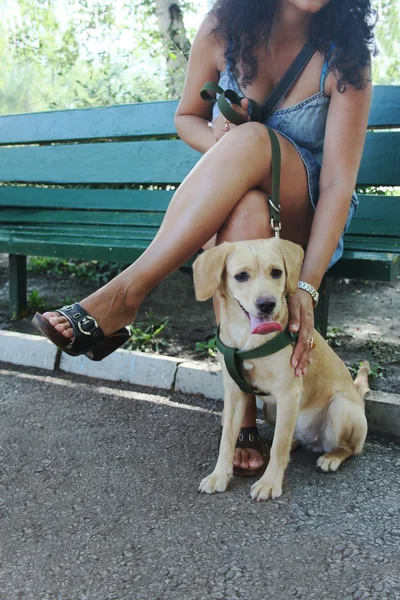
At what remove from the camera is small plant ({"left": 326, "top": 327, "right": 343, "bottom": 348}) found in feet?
11.9

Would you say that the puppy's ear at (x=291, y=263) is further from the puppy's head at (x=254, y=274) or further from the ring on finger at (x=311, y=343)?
the ring on finger at (x=311, y=343)

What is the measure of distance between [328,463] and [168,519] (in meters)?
0.71

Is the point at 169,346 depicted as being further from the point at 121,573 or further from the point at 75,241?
the point at 121,573

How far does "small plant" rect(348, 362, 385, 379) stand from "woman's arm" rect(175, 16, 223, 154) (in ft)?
4.46

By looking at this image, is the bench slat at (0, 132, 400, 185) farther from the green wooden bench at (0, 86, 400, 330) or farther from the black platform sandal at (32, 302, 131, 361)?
the black platform sandal at (32, 302, 131, 361)

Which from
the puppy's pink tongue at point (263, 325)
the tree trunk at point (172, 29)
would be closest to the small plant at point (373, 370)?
the puppy's pink tongue at point (263, 325)

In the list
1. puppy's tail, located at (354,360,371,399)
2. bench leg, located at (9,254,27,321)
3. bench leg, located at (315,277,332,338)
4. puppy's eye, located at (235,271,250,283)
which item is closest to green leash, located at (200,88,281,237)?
puppy's eye, located at (235,271,250,283)

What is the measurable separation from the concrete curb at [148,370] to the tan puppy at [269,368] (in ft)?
1.12

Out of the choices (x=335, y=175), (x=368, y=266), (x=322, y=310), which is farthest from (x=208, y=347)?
(x=335, y=175)

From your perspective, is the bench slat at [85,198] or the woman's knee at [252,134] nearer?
the woman's knee at [252,134]

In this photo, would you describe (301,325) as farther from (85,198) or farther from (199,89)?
(85,198)

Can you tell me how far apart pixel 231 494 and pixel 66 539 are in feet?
2.04

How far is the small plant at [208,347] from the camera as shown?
347cm

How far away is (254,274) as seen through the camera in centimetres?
221
